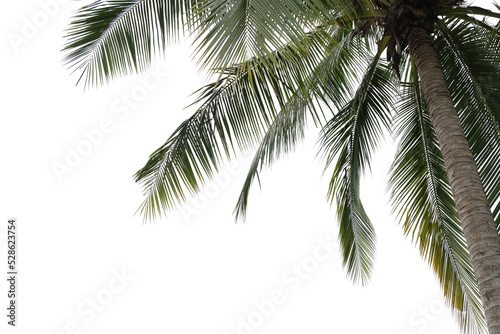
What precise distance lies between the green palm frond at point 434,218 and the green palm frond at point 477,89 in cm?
37

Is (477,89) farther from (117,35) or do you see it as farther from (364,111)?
(117,35)

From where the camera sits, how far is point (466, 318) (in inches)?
179

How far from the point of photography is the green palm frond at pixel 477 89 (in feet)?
14.1

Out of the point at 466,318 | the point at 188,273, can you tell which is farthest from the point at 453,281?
the point at 188,273

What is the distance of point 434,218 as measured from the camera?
15.2 feet

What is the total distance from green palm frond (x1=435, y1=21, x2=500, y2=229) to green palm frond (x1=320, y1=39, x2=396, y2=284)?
2.21 ft

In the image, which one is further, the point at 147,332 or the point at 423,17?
the point at 147,332

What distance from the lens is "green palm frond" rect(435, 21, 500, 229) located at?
4.29m

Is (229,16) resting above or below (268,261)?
above

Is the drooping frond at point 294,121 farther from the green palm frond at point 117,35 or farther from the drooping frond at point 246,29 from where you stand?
the drooping frond at point 246,29

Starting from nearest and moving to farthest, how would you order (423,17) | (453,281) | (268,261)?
1. (423,17)
2. (453,281)
3. (268,261)

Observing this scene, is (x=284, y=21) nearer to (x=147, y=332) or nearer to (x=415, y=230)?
(x=415, y=230)

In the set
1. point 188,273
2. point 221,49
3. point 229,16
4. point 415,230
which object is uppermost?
point 229,16

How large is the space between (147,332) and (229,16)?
1054 centimetres
